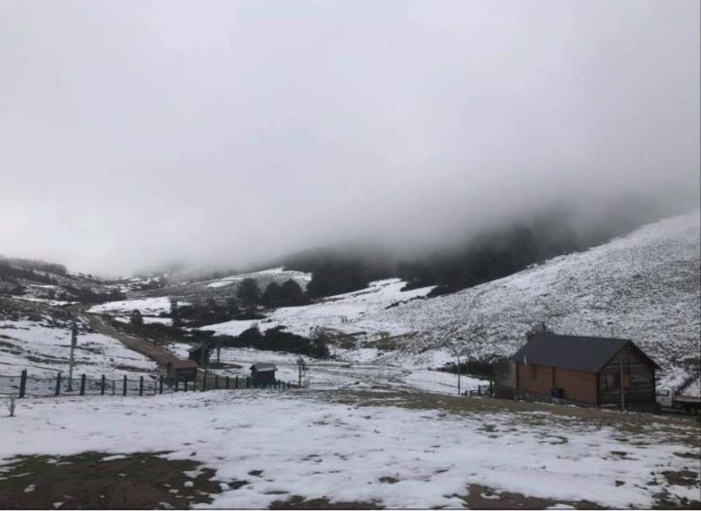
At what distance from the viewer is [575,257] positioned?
3536 inches

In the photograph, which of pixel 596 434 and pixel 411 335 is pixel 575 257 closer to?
pixel 411 335

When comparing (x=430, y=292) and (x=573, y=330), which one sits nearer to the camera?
(x=573, y=330)

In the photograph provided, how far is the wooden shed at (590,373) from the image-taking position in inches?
1598


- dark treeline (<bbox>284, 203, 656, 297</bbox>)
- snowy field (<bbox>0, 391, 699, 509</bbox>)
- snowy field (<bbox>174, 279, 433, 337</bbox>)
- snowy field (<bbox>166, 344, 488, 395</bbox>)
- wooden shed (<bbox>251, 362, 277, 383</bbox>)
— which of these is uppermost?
dark treeline (<bbox>284, 203, 656, 297</bbox>)

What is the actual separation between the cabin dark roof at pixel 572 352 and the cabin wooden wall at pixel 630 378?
71 centimetres

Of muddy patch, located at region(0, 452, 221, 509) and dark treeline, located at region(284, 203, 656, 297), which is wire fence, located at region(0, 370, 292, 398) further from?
dark treeline, located at region(284, 203, 656, 297)

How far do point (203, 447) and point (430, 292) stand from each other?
103201mm

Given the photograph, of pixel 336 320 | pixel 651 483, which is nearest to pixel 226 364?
pixel 336 320

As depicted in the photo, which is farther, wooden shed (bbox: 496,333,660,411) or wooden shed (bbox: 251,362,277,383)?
wooden shed (bbox: 251,362,277,383)

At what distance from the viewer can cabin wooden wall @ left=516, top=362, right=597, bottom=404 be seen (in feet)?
133

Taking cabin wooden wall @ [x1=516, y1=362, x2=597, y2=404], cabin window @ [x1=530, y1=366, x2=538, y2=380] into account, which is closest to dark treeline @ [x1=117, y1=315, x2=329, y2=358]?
cabin wooden wall @ [x1=516, y1=362, x2=597, y2=404]

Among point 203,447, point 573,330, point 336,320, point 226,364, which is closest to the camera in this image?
point 203,447

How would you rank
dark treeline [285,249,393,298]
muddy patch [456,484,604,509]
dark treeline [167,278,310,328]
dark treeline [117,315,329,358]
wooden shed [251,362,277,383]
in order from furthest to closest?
dark treeline [285,249,393,298] < dark treeline [167,278,310,328] < dark treeline [117,315,329,358] < wooden shed [251,362,277,383] < muddy patch [456,484,604,509]

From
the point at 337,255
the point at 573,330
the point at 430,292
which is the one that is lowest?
the point at 573,330
